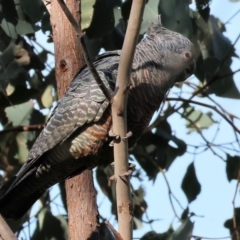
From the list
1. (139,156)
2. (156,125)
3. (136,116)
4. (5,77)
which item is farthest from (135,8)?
(139,156)

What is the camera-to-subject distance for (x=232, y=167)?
3109mm

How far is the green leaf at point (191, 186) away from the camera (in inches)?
118

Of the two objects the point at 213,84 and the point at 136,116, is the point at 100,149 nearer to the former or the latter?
the point at 136,116

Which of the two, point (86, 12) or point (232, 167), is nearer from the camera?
point (86, 12)

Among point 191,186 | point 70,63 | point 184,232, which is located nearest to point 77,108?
point 70,63

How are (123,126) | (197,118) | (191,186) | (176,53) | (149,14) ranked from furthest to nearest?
(197,118), (191,186), (149,14), (176,53), (123,126)

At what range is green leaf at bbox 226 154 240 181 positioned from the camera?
3.09 m

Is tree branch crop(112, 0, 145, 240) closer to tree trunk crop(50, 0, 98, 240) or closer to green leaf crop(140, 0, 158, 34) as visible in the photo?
tree trunk crop(50, 0, 98, 240)

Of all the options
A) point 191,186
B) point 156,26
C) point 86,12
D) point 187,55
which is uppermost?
point 86,12

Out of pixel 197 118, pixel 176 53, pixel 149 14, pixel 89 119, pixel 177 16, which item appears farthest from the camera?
pixel 197 118

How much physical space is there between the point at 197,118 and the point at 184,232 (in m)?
1.21

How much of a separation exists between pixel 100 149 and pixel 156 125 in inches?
37.9

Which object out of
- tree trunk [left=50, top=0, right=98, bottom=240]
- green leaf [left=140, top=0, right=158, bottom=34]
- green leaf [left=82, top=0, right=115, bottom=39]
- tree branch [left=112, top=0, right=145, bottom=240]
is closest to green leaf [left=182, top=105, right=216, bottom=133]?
green leaf [left=140, top=0, right=158, bottom=34]

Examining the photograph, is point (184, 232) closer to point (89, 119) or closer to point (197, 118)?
point (89, 119)
